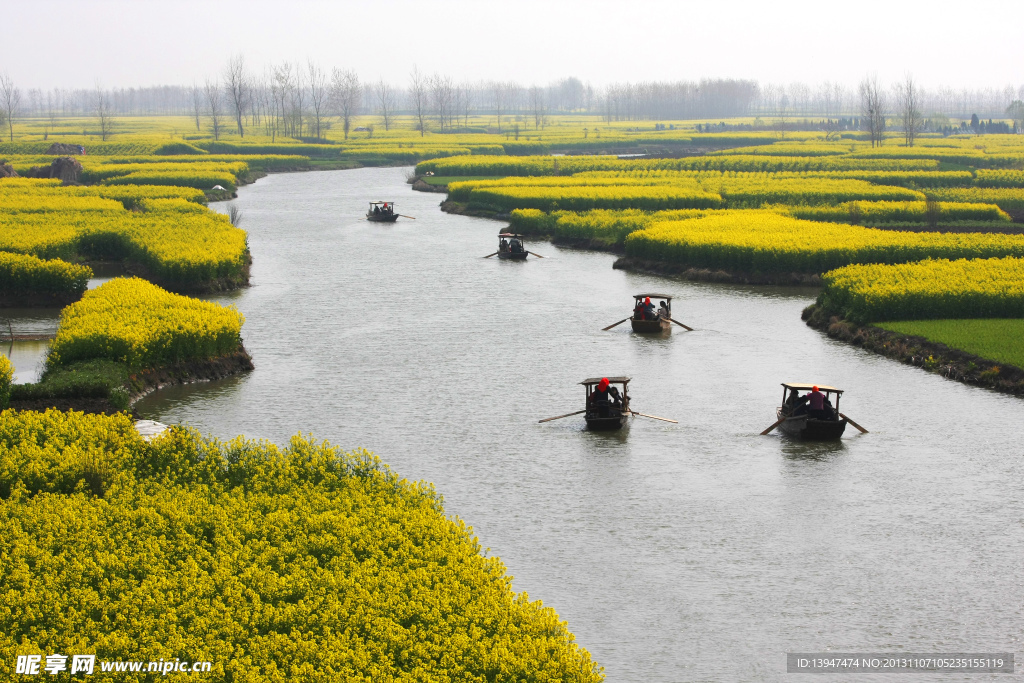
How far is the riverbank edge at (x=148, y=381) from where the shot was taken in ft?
96.6

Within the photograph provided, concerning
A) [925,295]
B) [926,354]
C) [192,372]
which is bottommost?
[926,354]

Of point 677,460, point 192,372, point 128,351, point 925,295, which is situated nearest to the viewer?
point 677,460

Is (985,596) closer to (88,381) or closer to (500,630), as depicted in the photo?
(500,630)

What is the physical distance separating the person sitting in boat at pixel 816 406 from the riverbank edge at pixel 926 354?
844 centimetres

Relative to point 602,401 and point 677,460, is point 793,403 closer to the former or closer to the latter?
point 677,460

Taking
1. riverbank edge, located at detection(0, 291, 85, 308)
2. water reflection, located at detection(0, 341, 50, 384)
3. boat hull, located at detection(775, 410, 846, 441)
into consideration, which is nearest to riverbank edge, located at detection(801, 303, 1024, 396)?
boat hull, located at detection(775, 410, 846, 441)

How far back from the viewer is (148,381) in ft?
112

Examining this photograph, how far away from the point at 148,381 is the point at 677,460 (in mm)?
17436

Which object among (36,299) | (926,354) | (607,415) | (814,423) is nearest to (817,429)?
(814,423)

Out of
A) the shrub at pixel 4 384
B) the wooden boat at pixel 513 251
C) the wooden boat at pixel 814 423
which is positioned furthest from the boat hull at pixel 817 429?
the wooden boat at pixel 513 251

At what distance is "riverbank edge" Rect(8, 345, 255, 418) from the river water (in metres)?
0.73

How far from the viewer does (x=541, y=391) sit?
3469 centimetres

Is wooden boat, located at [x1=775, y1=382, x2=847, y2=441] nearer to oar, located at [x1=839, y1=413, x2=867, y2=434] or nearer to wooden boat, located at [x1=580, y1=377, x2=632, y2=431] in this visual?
oar, located at [x1=839, y1=413, x2=867, y2=434]

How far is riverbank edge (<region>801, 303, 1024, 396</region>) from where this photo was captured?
34.6 m
